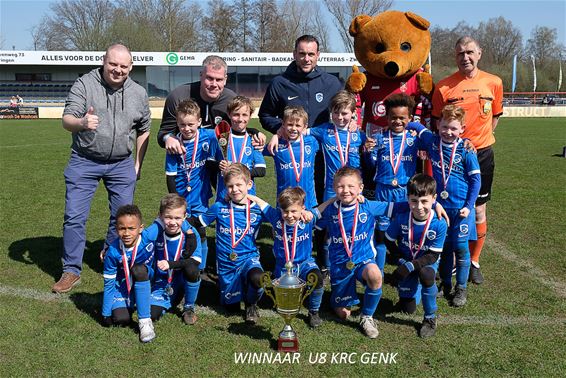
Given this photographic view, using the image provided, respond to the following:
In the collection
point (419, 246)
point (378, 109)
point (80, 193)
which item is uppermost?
point (378, 109)

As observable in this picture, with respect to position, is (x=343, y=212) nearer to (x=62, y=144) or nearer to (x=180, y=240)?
(x=180, y=240)

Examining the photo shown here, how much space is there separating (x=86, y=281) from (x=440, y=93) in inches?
141

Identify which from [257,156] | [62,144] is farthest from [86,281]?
[62,144]

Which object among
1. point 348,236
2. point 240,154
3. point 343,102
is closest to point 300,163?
point 240,154

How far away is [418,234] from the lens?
4152 millimetres

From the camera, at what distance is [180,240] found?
13.6ft

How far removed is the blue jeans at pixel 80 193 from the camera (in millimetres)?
4730

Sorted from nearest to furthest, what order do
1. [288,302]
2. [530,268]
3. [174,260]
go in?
1. [288,302]
2. [174,260]
3. [530,268]

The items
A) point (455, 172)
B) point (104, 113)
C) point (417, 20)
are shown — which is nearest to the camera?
point (455, 172)

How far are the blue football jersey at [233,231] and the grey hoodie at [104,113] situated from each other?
1080 mm

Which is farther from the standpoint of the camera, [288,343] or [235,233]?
[235,233]

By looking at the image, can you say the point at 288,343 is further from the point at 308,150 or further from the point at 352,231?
the point at 308,150

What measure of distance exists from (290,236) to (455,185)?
Answer: 145 cm

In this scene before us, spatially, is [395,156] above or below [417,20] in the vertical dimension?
below
